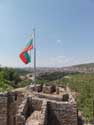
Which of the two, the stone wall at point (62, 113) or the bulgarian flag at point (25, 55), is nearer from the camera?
the stone wall at point (62, 113)

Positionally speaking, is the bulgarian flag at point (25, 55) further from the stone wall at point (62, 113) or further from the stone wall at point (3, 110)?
the stone wall at point (62, 113)

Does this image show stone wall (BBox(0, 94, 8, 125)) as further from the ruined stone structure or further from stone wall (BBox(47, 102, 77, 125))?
stone wall (BBox(47, 102, 77, 125))

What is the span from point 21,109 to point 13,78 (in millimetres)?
48911

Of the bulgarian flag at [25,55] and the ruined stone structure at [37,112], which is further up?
the bulgarian flag at [25,55]

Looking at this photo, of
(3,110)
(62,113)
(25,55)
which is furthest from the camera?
(25,55)

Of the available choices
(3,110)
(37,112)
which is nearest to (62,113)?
(37,112)

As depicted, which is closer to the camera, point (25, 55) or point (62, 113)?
point (62, 113)

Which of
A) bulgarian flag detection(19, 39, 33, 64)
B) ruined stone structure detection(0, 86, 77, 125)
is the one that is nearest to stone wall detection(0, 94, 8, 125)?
ruined stone structure detection(0, 86, 77, 125)

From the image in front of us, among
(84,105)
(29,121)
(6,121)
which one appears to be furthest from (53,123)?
(84,105)

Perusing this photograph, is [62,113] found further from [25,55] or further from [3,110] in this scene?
[25,55]

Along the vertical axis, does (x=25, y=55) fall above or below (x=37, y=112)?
above

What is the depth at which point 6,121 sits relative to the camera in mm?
10391

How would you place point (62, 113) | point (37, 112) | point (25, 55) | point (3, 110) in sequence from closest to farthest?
point (62, 113), point (37, 112), point (3, 110), point (25, 55)

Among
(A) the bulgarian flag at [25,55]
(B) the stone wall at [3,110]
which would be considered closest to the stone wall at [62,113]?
(B) the stone wall at [3,110]
